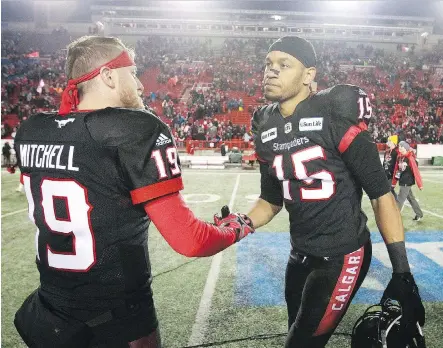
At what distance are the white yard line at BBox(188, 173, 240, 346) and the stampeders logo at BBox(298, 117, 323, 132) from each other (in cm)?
222

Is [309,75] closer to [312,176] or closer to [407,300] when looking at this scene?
[312,176]

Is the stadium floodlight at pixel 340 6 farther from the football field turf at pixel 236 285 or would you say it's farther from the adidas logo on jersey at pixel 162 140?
the adidas logo on jersey at pixel 162 140

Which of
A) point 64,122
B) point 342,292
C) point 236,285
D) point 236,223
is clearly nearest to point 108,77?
point 64,122

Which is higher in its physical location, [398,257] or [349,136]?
[349,136]

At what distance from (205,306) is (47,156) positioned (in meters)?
3.12

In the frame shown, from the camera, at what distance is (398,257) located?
6.91ft

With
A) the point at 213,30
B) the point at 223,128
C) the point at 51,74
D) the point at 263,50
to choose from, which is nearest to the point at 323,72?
the point at 263,50

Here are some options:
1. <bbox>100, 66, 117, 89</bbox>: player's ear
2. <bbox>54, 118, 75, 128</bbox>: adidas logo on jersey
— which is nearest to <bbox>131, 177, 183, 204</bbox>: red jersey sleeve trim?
<bbox>54, 118, 75, 128</bbox>: adidas logo on jersey

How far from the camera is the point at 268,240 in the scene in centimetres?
681

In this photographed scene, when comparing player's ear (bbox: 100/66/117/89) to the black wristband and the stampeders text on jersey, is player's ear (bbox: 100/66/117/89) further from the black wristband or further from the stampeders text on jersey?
the black wristband

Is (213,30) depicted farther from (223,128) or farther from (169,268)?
(169,268)

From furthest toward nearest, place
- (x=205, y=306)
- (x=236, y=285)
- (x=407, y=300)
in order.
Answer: (x=236, y=285) → (x=205, y=306) → (x=407, y=300)

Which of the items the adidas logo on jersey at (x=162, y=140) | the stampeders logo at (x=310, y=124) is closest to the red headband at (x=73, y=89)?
the adidas logo on jersey at (x=162, y=140)

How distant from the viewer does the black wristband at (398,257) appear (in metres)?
2.06
